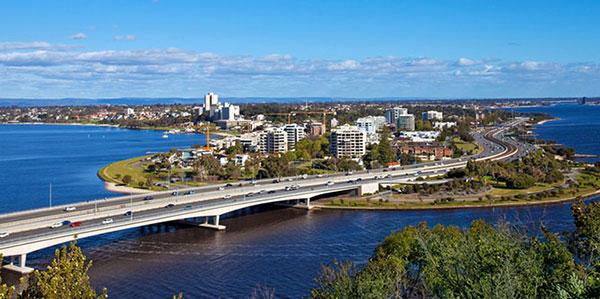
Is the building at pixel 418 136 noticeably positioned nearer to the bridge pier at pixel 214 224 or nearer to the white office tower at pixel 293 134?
the white office tower at pixel 293 134

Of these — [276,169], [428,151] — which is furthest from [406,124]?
[276,169]

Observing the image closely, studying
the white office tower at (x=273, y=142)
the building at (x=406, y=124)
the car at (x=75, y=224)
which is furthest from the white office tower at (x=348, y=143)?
the car at (x=75, y=224)

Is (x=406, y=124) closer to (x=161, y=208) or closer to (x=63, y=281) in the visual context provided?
(x=161, y=208)

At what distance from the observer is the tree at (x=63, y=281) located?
15.1ft

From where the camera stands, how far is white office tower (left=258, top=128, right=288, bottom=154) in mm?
36219

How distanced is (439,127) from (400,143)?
16041mm

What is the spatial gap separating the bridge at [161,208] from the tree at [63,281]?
794 cm

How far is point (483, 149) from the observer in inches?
1439

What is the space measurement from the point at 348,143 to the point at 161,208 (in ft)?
58.1

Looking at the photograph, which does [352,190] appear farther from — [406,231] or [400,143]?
[400,143]

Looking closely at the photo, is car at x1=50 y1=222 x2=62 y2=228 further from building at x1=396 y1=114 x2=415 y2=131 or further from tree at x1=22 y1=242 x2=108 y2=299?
building at x1=396 y1=114 x2=415 y2=131

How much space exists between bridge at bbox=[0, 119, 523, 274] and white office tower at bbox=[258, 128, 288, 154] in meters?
10.9

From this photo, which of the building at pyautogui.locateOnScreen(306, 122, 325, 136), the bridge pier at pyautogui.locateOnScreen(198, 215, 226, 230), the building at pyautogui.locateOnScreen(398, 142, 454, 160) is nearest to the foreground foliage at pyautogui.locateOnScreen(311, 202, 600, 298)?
Answer: the bridge pier at pyautogui.locateOnScreen(198, 215, 226, 230)

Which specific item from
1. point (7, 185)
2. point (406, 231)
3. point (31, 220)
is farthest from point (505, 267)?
point (7, 185)
